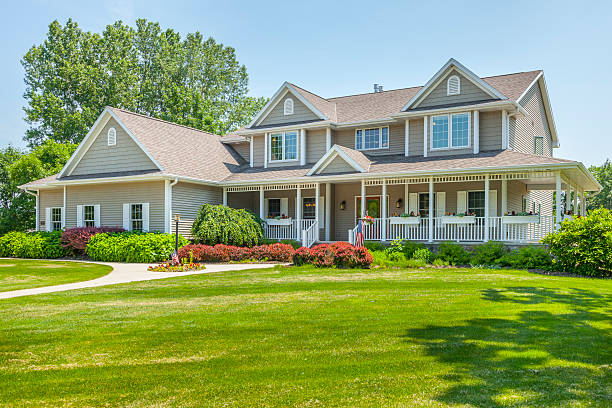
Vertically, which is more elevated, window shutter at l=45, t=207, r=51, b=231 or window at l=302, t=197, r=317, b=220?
window at l=302, t=197, r=317, b=220

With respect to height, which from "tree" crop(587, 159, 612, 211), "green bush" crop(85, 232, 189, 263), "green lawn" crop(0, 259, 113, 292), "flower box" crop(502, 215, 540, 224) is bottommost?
"green lawn" crop(0, 259, 113, 292)

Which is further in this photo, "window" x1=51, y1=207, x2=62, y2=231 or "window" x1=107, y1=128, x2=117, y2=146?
"window" x1=51, y1=207, x2=62, y2=231

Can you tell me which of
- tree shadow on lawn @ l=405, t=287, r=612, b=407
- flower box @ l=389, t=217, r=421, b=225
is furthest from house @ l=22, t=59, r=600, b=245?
tree shadow on lawn @ l=405, t=287, r=612, b=407

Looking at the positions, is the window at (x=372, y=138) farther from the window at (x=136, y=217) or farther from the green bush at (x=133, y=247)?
the window at (x=136, y=217)

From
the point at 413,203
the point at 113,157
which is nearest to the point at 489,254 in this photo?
the point at 413,203

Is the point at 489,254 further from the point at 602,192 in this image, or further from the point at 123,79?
the point at 123,79

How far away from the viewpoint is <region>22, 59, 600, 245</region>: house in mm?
19875

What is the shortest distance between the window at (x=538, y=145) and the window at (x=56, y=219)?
23.5 meters

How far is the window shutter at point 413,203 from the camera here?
→ 22438mm

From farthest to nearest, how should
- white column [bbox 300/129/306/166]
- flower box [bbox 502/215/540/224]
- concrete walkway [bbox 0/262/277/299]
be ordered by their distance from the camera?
white column [bbox 300/129/306/166] < flower box [bbox 502/215/540/224] < concrete walkway [bbox 0/262/277/299]

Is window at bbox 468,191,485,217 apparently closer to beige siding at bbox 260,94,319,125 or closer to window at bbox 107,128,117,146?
beige siding at bbox 260,94,319,125

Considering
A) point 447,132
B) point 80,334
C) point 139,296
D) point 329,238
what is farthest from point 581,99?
point 80,334

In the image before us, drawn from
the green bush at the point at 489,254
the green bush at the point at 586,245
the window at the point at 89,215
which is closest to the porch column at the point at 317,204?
the green bush at the point at 489,254

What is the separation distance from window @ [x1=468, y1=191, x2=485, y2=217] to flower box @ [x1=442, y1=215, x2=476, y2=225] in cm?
214
